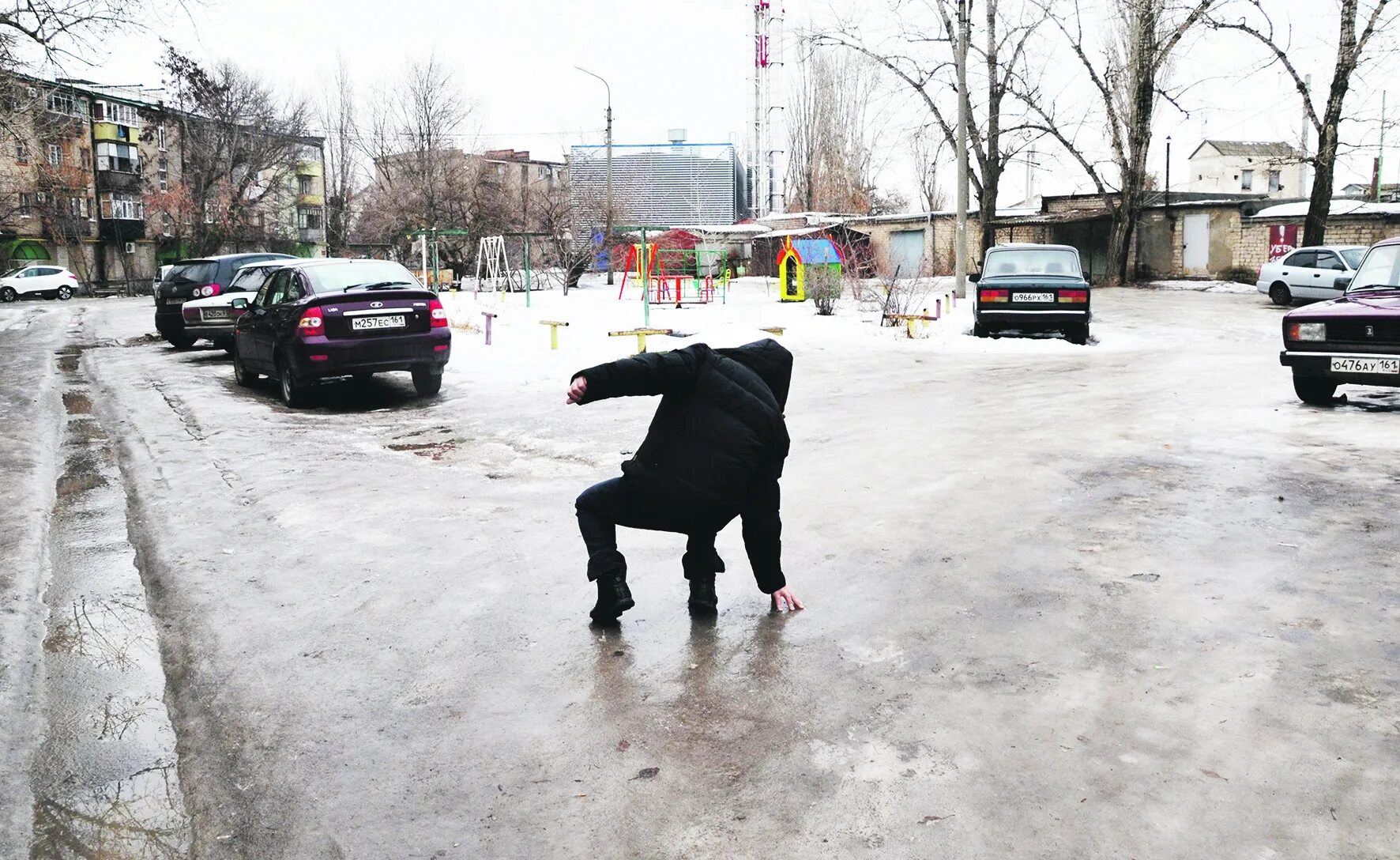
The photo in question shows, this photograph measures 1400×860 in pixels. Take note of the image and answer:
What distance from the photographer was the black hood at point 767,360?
428cm

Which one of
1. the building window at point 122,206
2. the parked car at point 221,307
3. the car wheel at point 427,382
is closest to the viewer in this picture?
the car wheel at point 427,382

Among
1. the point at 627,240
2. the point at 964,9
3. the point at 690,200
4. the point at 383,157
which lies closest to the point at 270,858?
the point at 964,9

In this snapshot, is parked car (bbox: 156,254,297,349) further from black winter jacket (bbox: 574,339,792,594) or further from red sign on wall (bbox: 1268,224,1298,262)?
red sign on wall (bbox: 1268,224,1298,262)

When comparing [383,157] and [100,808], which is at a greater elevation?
[383,157]

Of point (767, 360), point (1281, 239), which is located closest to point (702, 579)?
point (767, 360)

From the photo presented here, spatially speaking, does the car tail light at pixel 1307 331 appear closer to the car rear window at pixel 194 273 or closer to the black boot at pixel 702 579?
the black boot at pixel 702 579

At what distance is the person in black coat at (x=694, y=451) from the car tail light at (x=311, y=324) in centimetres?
752

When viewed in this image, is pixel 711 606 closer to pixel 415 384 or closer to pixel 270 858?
pixel 270 858

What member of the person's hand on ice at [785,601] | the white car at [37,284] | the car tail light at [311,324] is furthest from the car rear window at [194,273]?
the white car at [37,284]

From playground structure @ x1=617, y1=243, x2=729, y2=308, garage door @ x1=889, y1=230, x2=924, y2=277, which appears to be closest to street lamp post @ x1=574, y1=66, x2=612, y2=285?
playground structure @ x1=617, y1=243, x2=729, y2=308

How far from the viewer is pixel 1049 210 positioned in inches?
1785

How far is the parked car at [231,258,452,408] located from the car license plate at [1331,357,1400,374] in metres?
8.20

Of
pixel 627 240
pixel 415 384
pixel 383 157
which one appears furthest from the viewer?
pixel 383 157

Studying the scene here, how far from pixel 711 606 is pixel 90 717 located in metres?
2.26
